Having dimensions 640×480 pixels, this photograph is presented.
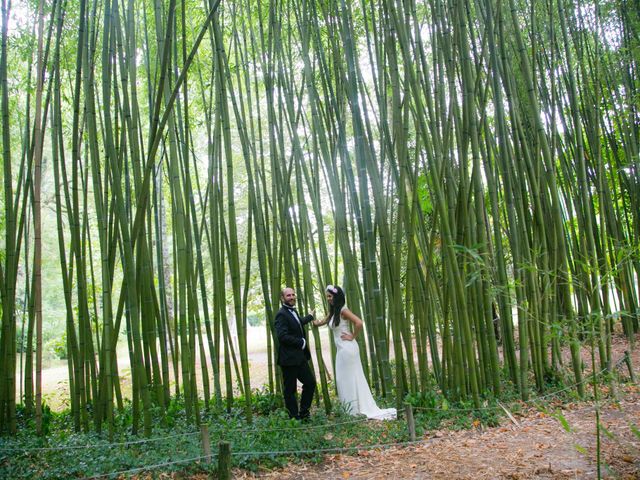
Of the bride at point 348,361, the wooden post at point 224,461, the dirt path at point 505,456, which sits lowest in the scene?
the dirt path at point 505,456

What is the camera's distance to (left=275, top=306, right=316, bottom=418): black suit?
3660mm

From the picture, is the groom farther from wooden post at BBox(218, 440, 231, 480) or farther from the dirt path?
wooden post at BBox(218, 440, 231, 480)

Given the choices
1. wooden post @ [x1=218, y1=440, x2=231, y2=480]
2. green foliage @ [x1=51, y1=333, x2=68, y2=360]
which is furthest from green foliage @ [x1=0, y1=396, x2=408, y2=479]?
green foliage @ [x1=51, y1=333, x2=68, y2=360]

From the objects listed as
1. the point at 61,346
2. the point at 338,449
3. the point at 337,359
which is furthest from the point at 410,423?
the point at 61,346

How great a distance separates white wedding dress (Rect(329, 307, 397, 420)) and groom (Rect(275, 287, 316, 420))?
0.24 metres

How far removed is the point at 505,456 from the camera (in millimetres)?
2834

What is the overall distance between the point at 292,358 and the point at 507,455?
137cm

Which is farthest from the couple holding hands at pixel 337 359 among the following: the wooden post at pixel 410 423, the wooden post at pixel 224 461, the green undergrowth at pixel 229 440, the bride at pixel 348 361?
the wooden post at pixel 224 461

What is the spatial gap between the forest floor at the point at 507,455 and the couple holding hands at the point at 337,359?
0.63 metres

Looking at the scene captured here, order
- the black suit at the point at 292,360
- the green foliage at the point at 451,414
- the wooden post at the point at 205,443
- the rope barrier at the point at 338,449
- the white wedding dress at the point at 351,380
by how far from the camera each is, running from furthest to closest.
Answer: the white wedding dress at the point at 351,380 < the black suit at the point at 292,360 < the green foliage at the point at 451,414 < the rope barrier at the point at 338,449 < the wooden post at the point at 205,443

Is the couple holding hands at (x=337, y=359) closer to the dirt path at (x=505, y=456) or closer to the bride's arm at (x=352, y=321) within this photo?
the bride's arm at (x=352, y=321)

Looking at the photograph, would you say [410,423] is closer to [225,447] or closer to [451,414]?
[451,414]

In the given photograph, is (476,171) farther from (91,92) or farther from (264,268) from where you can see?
(91,92)

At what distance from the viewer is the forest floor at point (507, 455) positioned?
8.30ft
